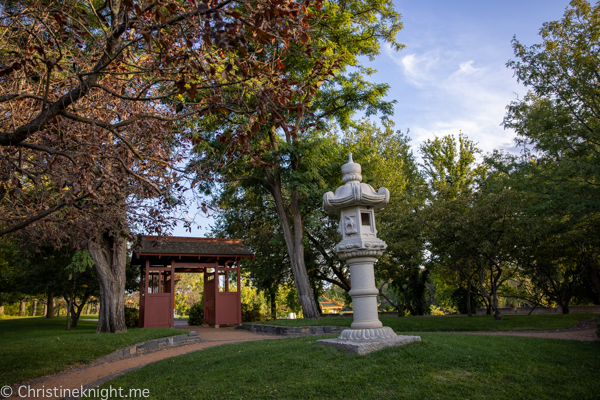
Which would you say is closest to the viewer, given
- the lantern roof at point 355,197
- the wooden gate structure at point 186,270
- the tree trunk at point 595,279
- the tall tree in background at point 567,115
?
the lantern roof at point 355,197

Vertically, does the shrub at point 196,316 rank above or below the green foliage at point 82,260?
below

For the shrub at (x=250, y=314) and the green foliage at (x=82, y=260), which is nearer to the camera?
the green foliage at (x=82, y=260)

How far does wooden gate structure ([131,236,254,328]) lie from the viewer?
17.2m

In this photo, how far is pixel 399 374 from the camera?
5.69 metres

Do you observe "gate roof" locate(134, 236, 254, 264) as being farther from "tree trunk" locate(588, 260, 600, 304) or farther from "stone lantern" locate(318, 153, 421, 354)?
"tree trunk" locate(588, 260, 600, 304)

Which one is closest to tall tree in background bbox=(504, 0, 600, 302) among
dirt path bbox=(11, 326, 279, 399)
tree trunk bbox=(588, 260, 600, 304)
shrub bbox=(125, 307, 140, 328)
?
tree trunk bbox=(588, 260, 600, 304)

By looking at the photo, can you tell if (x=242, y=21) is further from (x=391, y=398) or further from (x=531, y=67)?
(x=531, y=67)

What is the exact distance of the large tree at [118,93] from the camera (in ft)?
13.6

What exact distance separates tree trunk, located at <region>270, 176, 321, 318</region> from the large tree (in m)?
10.8

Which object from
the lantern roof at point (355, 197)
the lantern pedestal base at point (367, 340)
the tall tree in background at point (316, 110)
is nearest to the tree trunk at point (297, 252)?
the tall tree in background at point (316, 110)

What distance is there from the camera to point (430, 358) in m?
6.23

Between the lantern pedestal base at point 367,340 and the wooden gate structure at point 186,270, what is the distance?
1129cm

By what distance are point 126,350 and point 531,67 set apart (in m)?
16.7

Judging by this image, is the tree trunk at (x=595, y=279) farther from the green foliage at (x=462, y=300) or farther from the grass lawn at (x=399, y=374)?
the grass lawn at (x=399, y=374)
